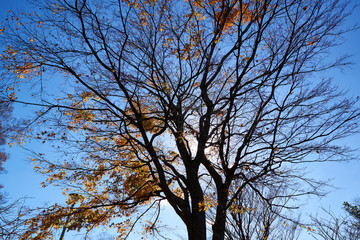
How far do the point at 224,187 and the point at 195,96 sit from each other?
3224mm

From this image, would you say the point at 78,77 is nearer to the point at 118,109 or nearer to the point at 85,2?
the point at 118,109

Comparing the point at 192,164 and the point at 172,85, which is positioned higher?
the point at 172,85

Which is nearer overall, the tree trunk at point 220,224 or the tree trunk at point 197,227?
the tree trunk at point 197,227

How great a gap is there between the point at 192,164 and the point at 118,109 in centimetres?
270

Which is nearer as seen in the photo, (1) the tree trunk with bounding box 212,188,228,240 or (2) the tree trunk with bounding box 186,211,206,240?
(2) the tree trunk with bounding box 186,211,206,240

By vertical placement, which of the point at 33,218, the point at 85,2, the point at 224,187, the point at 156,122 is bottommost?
the point at 33,218

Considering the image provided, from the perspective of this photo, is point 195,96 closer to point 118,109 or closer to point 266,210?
point 118,109

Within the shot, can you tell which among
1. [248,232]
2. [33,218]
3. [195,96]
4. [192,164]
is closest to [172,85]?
[195,96]

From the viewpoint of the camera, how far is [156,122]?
26.3 feet

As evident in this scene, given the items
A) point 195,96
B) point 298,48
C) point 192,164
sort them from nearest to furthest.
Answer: point 298,48, point 192,164, point 195,96

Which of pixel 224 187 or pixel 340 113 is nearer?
pixel 340 113

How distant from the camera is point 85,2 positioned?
5555 millimetres

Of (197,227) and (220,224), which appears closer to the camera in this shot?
(197,227)

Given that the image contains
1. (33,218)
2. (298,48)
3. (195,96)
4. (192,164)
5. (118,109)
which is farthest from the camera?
(195,96)
